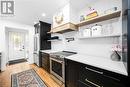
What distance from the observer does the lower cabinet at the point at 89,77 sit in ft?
3.64

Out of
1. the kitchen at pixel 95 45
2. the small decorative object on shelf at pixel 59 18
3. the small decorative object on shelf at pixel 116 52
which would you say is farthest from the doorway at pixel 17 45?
the small decorative object on shelf at pixel 116 52

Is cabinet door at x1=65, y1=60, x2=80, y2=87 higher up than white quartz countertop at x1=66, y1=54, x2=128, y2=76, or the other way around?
white quartz countertop at x1=66, y1=54, x2=128, y2=76

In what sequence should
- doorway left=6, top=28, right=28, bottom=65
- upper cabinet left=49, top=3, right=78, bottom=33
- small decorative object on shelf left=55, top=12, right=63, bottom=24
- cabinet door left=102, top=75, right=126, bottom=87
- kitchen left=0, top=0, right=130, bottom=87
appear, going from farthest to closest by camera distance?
doorway left=6, top=28, right=28, bottom=65, small decorative object on shelf left=55, top=12, right=63, bottom=24, upper cabinet left=49, top=3, right=78, bottom=33, kitchen left=0, top=0, right=130, bottom=87, cabinet door left=102, top=75, right=126, bottom=87

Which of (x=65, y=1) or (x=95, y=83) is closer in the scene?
(x=95, y=83)

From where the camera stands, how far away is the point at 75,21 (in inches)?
104

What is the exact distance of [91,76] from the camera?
145 cm

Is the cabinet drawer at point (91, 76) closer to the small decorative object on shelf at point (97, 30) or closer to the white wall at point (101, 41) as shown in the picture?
the white wall at point (101, 41)

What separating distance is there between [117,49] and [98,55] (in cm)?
51

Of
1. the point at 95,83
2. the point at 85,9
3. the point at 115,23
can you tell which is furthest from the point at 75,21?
the point at 95,83

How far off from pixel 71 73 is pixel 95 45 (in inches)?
36.2

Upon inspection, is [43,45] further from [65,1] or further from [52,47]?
[65,1]

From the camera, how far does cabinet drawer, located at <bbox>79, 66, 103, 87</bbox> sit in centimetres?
131

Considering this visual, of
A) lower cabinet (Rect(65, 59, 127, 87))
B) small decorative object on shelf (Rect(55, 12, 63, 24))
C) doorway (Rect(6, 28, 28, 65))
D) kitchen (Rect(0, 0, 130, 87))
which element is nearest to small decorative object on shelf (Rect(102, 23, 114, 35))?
kitchen (Rect(0, 0, 130, 87))

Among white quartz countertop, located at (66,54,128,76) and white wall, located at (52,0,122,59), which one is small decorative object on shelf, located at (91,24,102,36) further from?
white quartz countertop, located at (66,54,128,76)
